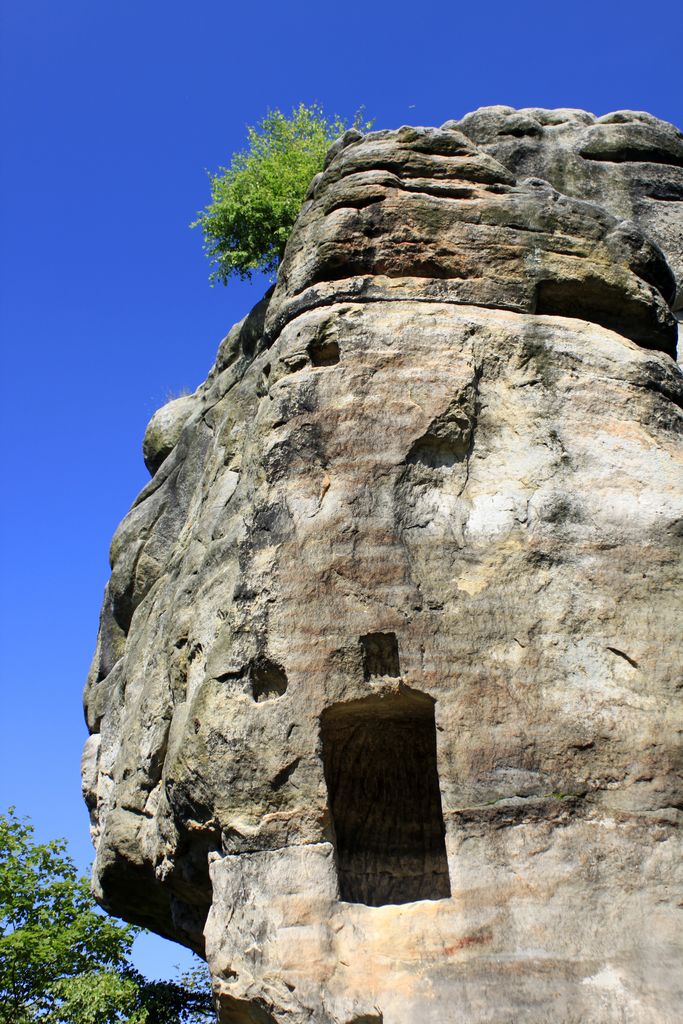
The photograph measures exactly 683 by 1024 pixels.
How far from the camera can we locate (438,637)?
797 centimetres

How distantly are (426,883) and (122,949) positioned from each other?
1071 cm

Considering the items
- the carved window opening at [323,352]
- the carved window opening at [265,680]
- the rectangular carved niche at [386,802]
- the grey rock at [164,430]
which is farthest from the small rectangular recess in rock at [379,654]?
the grey rock at [164,430]

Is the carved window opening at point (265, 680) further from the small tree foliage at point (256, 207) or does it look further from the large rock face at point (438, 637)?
the small tree foliage at point (256, 207)

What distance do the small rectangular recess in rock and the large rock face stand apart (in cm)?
2

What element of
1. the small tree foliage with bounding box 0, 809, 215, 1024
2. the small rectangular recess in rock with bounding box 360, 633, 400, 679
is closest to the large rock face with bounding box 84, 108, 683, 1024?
the small rectangular recess in rock with bounding box 360, 633, 400, 679

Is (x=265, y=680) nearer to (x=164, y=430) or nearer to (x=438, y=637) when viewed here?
(x=438, y=637)

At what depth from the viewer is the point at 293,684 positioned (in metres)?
7.98

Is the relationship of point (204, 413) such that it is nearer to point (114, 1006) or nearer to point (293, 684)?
point (293, 684)

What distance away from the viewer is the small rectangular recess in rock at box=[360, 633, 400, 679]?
7.95 m

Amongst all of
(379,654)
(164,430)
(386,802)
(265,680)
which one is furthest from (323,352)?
(164,430)

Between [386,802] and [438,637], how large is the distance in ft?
5.42

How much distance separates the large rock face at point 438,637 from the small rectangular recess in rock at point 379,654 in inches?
0.7

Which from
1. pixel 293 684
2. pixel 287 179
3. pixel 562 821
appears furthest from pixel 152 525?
pixel 562 821

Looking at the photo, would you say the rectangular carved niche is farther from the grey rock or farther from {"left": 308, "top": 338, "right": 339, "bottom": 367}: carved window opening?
the grey rock
